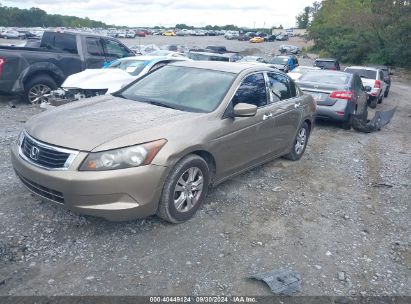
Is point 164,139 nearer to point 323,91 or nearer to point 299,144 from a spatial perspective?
point 299,144

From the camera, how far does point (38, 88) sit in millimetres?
9445

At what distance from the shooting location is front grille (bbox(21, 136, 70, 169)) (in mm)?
3338

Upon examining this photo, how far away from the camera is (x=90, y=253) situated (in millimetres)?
3420

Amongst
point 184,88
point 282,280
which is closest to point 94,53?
point 184,88

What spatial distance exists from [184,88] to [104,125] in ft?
4.29

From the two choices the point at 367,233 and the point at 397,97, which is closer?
the point at 367,233

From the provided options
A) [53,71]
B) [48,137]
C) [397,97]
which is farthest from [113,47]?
[397,97]

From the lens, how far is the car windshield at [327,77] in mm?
9469

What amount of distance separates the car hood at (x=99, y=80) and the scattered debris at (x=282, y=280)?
5.92m

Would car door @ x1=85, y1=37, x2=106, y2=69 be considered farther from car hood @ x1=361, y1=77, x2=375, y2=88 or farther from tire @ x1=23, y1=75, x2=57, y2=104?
car hood @ x1=361, y1=77, x2=375, y2=88

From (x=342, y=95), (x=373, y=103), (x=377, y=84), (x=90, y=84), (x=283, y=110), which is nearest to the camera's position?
(x=283, y=110)

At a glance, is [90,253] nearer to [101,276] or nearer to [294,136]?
[101,276]

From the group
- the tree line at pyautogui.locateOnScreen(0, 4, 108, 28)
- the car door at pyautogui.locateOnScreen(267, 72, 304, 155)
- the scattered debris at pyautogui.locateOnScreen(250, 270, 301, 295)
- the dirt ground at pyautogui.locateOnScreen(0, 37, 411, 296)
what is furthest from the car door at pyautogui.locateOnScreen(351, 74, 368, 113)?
the tree line at pyautogui.locateOnScreen(0, 4, 108, 28)

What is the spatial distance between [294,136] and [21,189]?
4026 millimetres
